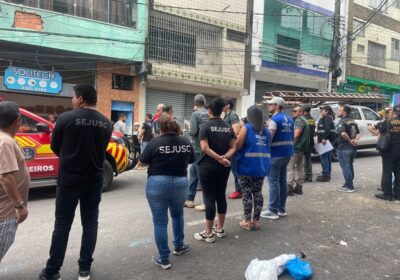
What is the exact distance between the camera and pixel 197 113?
20.5 ft

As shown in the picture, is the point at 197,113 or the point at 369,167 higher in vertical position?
the point at 197,113

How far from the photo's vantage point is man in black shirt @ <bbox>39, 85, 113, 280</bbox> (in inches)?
132

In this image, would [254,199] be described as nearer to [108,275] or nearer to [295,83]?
[108,275]

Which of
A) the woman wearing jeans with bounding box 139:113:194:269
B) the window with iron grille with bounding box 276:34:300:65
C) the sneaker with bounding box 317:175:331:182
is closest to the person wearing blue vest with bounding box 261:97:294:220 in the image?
the woman wearing jeans with bounding box 139:113:194:269

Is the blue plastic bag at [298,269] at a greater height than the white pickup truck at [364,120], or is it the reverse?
the white pickup truck at [364,120]

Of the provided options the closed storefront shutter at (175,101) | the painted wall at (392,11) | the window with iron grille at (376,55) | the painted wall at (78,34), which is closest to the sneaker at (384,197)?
the closed storefront shutter at (175,101)

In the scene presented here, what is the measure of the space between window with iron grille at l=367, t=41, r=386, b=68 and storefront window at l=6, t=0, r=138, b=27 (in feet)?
56.9

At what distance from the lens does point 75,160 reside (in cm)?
337

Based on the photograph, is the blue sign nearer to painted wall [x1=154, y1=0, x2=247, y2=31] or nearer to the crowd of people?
painted wall [x1=154, y1=0, x2=247, y2=31]

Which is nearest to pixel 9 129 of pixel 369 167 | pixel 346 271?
pixel 346 271

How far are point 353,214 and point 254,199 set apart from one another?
2112 mm

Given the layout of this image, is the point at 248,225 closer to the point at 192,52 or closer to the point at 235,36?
the point at 192,52

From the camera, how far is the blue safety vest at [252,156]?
4848 mm

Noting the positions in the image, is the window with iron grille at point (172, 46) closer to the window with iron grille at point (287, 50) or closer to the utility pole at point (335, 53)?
the window with iron grille at point (287, 50)
